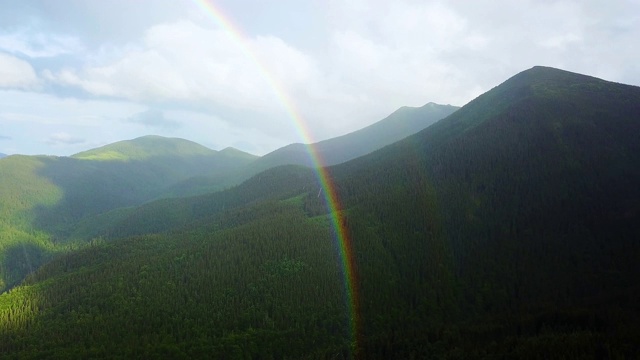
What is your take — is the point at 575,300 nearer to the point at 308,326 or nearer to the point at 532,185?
the point at 532,185

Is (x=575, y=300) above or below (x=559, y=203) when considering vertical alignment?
below

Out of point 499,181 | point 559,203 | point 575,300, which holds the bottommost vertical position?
point 575,300

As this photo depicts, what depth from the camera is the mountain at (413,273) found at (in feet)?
264

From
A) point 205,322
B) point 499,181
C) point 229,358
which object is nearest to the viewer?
point 229,358

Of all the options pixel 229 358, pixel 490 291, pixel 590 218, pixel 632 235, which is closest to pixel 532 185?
pixel 590 218

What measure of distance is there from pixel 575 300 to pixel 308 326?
2330 inches

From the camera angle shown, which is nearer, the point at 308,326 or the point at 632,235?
the point at 308,326

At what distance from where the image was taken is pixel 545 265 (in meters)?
105

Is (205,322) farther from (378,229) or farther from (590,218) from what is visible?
(590,218)

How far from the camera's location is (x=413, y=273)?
10969cm

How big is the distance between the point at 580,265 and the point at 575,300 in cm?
1441

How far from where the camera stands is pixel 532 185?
128 meters

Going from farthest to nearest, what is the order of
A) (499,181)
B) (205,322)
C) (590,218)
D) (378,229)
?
(499,181), (378,229), (590,218), (205,322)

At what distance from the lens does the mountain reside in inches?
3164
